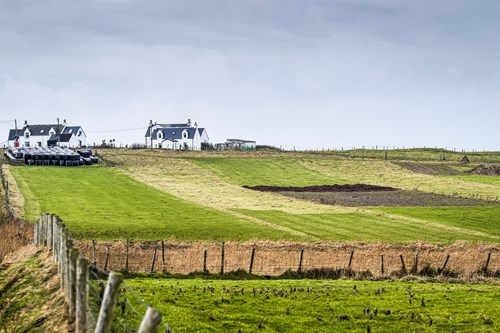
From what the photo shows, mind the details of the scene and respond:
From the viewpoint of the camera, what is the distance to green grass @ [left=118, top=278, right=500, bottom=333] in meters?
25.1

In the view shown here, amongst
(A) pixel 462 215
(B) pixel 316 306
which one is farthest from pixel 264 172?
(B) pixel 316 306

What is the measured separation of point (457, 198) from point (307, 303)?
2735 inches

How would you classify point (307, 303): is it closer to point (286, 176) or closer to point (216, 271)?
point (216, 271)

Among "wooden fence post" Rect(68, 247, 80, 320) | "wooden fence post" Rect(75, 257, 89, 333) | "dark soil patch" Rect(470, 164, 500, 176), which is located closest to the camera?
"wooden fence post" Rect(75, 257, 89, 333)

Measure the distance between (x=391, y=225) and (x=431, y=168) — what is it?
84899mm

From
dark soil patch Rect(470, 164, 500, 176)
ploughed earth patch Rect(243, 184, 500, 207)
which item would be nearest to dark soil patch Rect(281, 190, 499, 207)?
ploughed earth patch Rect(243, 184, 500, 207)

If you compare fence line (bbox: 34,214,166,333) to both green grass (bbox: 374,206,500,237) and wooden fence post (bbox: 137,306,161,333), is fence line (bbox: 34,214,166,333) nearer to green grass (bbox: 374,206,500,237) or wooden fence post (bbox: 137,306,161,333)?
wooden fence post (bbox: 137,306,161,333)

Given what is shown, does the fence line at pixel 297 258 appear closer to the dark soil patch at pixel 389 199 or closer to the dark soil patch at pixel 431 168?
the dark soil patch at pixel 389 199

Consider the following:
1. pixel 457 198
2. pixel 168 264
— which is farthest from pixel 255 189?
pixel 168 264

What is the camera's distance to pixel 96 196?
86.2 metres

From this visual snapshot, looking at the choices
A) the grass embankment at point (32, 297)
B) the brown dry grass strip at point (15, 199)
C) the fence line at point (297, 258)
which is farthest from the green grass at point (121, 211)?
the grass embankment at point (32, 297)

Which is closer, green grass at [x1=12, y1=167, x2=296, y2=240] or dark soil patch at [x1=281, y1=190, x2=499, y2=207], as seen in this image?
green grass at [x1=12, y1=167, x2=296, y2=240]

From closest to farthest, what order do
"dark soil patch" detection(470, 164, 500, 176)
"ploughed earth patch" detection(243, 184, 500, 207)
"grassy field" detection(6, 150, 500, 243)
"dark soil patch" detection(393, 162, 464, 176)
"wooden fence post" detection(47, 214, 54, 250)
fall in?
"wooden fence post" detection(47, 214, 54, 250) < "grassy field" detection(6, 150, 500, 243) < "ploughed earth patch" detection(243, 184, 500, 207) < "dark soil patch" detection(393, 162, 464, 176) < "dark soil patch" detection(470, 164, 500, 176)

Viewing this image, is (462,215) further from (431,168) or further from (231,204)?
(431,168)
